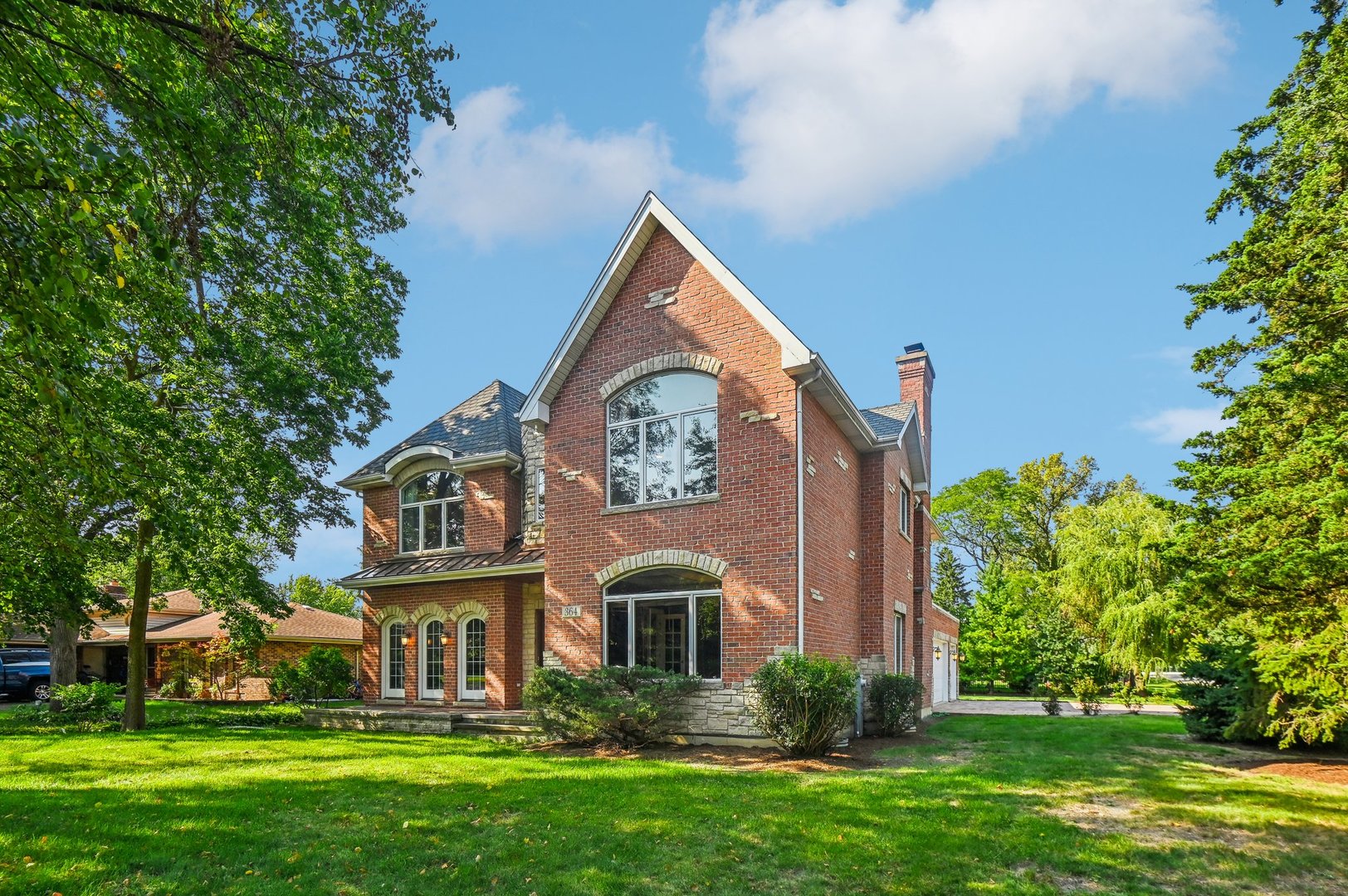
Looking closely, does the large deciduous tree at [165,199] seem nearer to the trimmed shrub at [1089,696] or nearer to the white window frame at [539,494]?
the white window frame at [539,494]

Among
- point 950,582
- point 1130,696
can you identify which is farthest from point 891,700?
point 950,582

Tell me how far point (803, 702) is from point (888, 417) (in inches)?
352

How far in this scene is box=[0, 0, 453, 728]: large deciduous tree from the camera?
533 cm

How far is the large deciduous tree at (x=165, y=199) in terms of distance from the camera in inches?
210

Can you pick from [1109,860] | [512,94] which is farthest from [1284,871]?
[512,94]

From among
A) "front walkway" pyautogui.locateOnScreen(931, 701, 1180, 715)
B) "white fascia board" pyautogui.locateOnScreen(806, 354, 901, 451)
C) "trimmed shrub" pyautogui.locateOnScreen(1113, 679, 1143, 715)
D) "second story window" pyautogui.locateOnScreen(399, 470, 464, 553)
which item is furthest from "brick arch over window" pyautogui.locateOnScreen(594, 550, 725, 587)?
"trimmed shrub" pyautogui.locateOnScreen(1113, 679, 1143, 715)

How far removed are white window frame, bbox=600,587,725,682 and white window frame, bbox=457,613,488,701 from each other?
15.6 feet

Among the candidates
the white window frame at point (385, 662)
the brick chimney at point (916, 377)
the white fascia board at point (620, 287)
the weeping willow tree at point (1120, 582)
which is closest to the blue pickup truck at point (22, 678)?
the white window frame at point (385, 662)

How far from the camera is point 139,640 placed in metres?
17.4

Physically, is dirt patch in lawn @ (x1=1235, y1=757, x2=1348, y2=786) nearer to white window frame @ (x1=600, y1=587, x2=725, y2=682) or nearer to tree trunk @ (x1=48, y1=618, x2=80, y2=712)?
white window frame @ (x1=600, y1=587, x2=725, y2=682)

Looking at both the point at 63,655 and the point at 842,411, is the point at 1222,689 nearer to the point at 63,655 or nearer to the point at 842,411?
the point at 842,411

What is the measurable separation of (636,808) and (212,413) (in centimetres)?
1160

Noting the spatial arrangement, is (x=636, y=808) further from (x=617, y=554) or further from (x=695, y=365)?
(x=695, y=365)

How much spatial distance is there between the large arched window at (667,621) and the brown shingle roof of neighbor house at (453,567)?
2.82 meters
